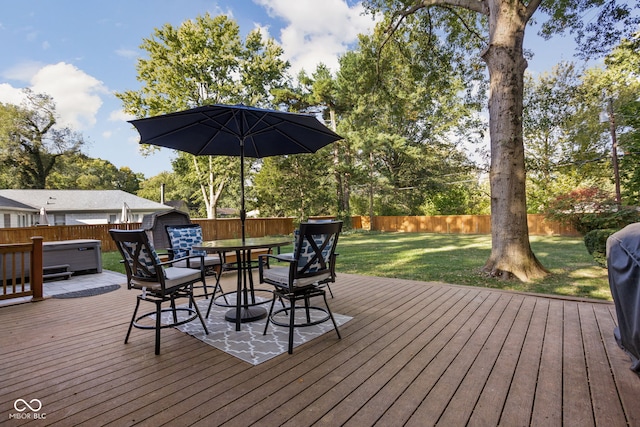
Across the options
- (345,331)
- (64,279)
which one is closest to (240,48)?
(64,279)

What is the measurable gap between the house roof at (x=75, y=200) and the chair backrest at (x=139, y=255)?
1623 cm

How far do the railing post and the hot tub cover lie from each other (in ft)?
19.2

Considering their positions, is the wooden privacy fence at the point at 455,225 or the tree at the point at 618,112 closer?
the tree at the point at 618,112

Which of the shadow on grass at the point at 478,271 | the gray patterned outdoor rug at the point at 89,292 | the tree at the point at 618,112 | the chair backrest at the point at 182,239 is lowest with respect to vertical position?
the shadow on grass at the point at 478,271

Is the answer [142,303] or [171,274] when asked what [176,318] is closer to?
[171,274]

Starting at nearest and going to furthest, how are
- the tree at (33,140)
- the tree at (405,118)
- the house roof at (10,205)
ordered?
the tree at (405,118) → the house roof at (10,205) → the tree at (33,140)

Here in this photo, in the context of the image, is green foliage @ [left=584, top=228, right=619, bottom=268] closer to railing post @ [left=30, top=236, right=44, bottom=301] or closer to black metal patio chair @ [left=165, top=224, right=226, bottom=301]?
black metal patio chair @ [left=165, top=224, right=226, bottom=301]

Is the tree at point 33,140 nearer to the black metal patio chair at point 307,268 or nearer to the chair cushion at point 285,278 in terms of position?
the chair cushion at point 285,278

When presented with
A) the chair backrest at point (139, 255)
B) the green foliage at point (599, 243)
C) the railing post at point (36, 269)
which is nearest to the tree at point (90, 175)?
the railing post at point (36, 269)

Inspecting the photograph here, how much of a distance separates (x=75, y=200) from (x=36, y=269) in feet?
60.2

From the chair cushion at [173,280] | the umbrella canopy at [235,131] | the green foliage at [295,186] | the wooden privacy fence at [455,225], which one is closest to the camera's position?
the chair cushion at [173,280]

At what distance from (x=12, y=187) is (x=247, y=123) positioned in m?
26.5

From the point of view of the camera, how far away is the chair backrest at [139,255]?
2369 mm

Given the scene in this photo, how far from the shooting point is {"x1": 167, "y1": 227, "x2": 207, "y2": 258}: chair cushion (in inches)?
148
